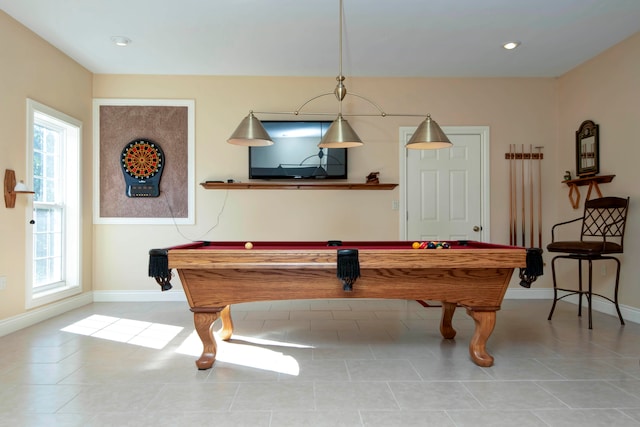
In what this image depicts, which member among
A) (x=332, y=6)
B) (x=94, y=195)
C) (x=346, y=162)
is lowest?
(x=94, y=195)

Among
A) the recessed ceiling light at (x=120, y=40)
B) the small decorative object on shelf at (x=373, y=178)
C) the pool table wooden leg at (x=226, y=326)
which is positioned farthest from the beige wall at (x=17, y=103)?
the small decorative object on shelf at (x=373, y=178)

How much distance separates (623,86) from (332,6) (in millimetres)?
3073

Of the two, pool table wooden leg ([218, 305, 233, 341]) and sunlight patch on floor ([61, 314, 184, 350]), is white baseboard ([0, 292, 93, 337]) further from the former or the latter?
pool table wooden leg ([218, 305, 233, 341])

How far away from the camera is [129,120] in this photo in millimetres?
4984

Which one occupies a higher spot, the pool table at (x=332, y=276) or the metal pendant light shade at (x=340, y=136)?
the metal pendant light shade at (x=340, y=136)

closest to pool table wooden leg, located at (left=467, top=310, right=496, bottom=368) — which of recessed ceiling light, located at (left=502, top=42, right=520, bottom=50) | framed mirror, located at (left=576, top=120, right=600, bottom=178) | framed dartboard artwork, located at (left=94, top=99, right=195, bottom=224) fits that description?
framed mirror, located at (left=576, top=120, right=600, bottom=178)

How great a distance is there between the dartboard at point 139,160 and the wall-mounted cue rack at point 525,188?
4.36 m

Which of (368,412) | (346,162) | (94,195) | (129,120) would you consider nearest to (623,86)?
(346,162)

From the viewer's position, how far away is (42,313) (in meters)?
4.02

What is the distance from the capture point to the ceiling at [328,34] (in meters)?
3.44

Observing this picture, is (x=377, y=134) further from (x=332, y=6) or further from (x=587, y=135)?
(x=587, y=135)

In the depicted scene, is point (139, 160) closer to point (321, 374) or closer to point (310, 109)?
point (310, 109)

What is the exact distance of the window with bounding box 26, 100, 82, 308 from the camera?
13.3 feet

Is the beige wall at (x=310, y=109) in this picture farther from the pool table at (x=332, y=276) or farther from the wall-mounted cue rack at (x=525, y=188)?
the pool table at (x=332, y=276)
